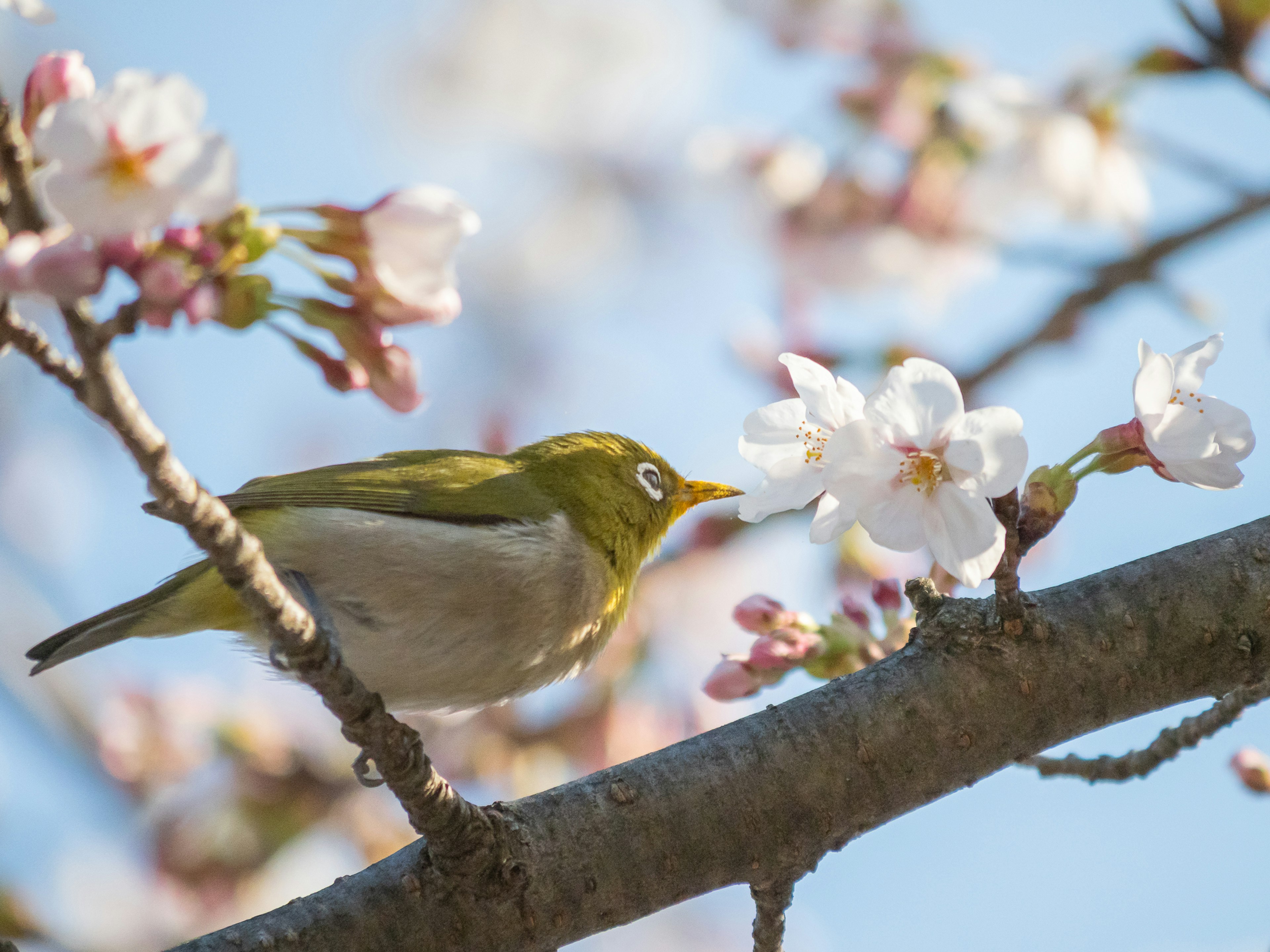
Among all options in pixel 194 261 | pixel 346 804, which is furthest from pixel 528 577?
pixel 346 804

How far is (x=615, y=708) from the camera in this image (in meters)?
4.73

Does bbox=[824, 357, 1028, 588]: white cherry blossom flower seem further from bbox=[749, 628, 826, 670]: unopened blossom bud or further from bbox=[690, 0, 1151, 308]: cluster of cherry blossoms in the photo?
bbox=[690, 0, 1151, 308]: cluster of cherry blossoms

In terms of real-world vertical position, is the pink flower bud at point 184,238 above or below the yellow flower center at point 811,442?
above

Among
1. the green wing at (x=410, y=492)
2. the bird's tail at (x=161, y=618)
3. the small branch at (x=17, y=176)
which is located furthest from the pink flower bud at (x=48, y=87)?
the green wing at (x=410, y=492)

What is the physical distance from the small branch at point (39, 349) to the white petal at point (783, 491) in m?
1.29

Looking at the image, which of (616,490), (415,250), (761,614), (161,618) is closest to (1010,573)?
(761,614)

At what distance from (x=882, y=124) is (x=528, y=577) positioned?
238 cm

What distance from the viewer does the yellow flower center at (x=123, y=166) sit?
59.3 inches

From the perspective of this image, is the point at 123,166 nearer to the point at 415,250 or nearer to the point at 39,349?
the point at 39,349

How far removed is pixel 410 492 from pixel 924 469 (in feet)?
6.01

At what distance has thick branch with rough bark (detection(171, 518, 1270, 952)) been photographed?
88.0 inches

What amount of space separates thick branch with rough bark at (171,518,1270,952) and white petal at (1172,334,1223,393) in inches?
21.5

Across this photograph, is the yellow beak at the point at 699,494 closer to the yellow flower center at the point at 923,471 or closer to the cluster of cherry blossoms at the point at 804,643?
the cluster of cherry blossoms at the point at 804,643

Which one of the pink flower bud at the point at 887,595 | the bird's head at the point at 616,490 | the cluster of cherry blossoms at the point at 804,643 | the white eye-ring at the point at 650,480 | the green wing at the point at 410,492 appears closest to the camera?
the cluster of cherry blossoms at the point at 804,643
